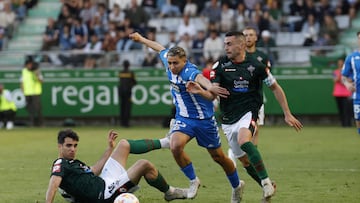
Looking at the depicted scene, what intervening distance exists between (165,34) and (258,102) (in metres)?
19.3

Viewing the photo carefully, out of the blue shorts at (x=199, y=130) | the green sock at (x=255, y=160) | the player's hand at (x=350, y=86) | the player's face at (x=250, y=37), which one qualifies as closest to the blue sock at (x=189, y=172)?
the blue shorts at (x=199, y=130)

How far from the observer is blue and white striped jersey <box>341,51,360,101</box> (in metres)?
18.0

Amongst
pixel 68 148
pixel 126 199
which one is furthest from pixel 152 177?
pixel 68 148

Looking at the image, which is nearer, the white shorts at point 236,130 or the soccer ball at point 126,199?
the soccer ball at point 126,199

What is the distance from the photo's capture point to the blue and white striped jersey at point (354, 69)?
1802 cm

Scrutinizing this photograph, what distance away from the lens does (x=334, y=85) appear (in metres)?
29.7

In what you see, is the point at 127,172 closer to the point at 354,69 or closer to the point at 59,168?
the point at 59,168

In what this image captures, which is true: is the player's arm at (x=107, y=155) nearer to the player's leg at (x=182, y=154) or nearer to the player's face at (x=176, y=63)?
the player's leg at (x=182, y=154)

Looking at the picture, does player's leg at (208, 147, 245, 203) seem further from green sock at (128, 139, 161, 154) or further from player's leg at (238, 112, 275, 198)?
green sock at (128, 139, 161, 154)

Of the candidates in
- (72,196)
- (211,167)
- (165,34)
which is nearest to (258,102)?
(72,196)

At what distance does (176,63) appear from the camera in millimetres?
12766

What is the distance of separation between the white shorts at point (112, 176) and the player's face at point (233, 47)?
91.2 inches

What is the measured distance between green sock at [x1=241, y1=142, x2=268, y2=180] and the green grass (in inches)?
30.9

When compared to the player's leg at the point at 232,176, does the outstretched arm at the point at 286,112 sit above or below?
above
